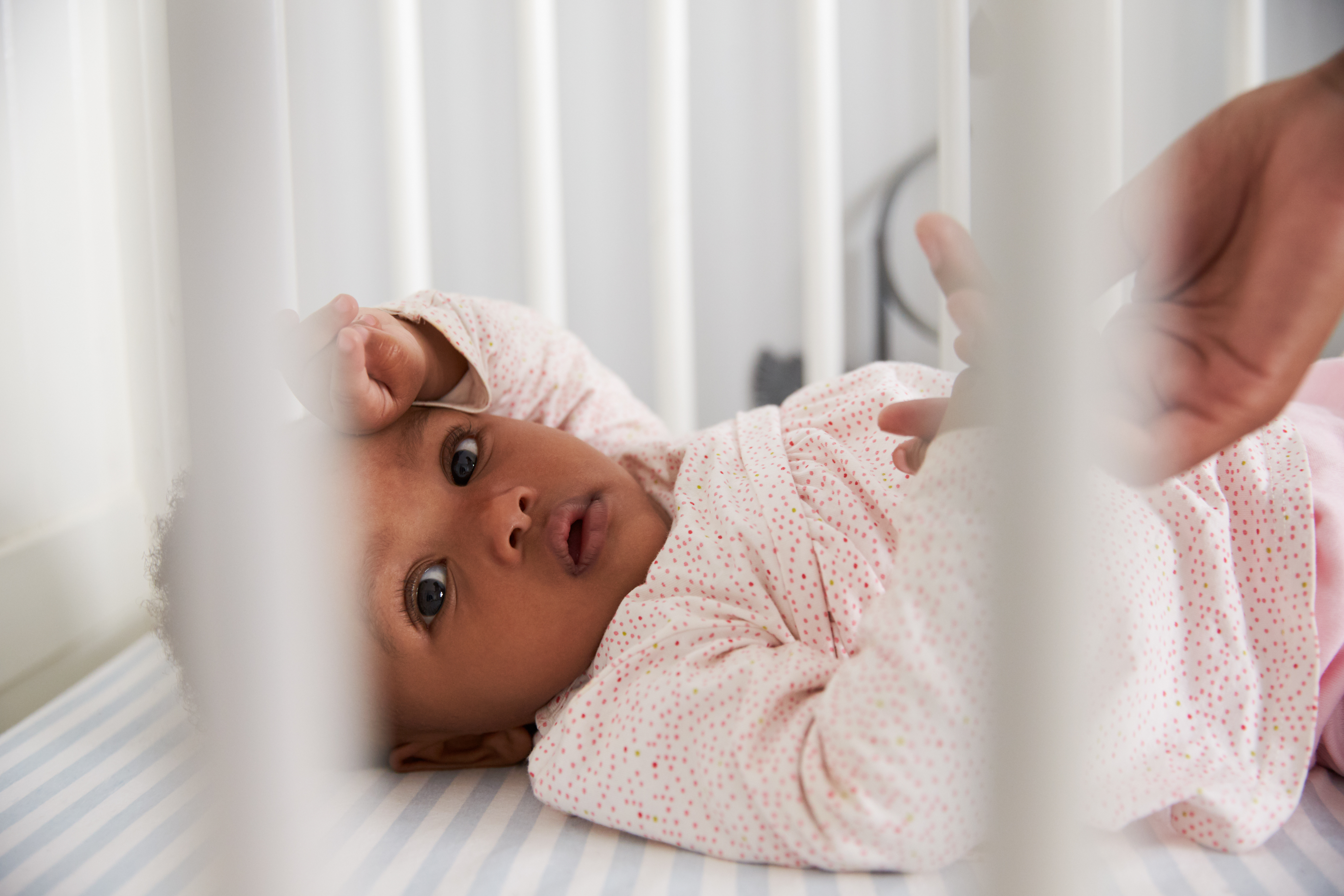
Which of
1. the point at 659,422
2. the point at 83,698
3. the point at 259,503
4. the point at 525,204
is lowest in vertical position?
the point at 83,698

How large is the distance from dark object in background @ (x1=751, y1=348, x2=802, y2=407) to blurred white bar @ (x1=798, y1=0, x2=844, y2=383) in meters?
0.18

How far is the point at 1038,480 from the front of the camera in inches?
10.2

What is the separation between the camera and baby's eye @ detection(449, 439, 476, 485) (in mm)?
733

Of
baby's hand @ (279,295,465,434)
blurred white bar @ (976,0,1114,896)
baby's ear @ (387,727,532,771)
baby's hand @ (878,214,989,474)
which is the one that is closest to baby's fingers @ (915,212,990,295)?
baby's hand @ (878,214,989,474)

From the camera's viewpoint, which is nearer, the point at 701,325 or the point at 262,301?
the point at 262,301

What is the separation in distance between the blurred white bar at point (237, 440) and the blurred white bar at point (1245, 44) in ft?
3.13

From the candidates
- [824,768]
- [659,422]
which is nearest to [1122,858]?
[824,768]

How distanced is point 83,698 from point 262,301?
2.12 feet

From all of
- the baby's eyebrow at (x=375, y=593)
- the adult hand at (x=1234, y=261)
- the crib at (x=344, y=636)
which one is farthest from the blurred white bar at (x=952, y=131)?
the baby's eyebrow at (x=375, y=593)

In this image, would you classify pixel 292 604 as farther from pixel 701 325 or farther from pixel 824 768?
pixel 701 325

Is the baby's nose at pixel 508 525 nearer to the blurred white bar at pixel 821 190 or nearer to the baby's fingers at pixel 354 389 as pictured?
the baby's fingers at pixel 354 389

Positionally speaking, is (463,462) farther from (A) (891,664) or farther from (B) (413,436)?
(A) (891,664)

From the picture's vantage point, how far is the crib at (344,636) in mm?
283

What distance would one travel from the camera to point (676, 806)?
56 cm
